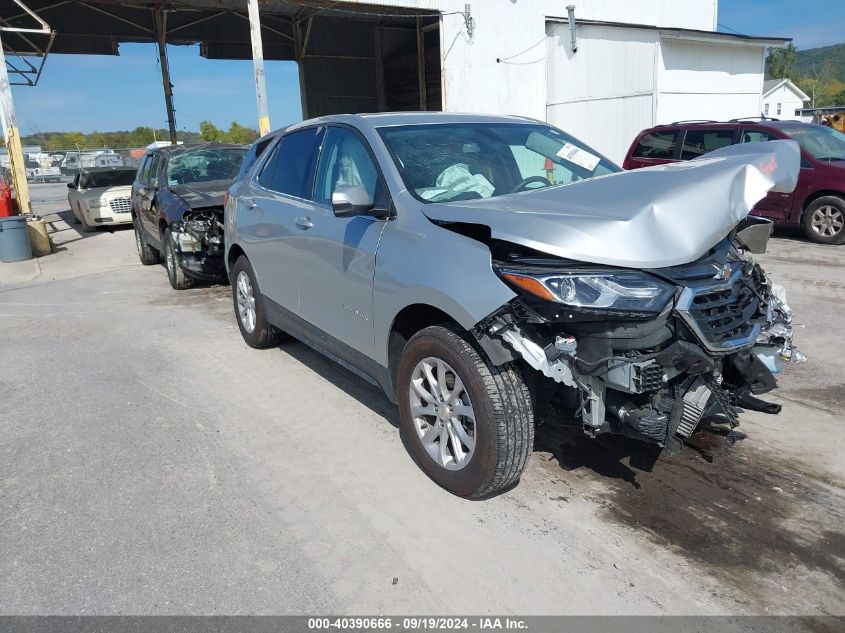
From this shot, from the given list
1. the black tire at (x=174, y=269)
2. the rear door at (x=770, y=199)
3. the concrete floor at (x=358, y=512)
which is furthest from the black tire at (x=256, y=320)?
the rear door at (x=770, y=199)

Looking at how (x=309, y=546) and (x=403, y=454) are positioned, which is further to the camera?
(x=403, y=454)

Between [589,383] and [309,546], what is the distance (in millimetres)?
1482

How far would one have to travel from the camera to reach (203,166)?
948cm

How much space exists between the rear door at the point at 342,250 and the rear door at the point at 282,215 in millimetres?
97

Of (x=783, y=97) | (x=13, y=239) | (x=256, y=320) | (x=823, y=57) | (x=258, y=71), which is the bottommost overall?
(x=256, y=320)

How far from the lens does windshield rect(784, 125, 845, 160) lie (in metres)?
10.4

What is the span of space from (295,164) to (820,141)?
951 centimetres

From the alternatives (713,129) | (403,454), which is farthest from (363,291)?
(713,129)

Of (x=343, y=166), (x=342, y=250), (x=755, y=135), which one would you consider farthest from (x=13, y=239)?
(x=755, y=135)

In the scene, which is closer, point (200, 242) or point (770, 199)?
point (200, 242)

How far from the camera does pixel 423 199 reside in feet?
11.8

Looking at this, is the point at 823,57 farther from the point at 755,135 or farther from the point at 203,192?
the point at 203,192

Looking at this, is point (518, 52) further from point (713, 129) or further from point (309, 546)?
point (309, 546)

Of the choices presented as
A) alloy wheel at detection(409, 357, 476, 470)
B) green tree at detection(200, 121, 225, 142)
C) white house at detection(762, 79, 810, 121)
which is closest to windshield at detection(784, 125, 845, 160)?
alloy wheel at detection(409, 357, 476, 470)
